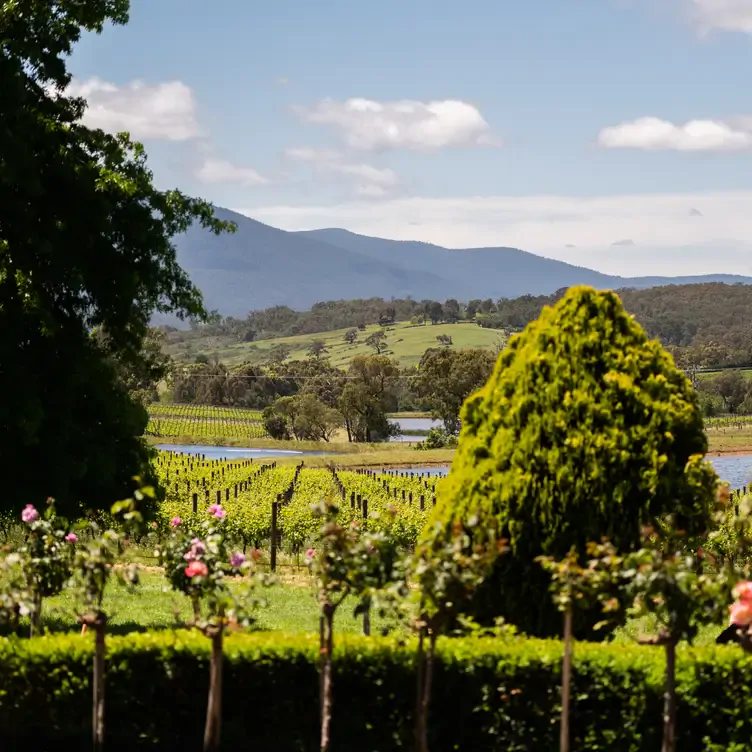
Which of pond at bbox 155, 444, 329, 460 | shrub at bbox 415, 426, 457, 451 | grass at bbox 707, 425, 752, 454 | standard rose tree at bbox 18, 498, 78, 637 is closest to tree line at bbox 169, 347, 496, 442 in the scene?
shrub at bbox 415, 426, 457, 451

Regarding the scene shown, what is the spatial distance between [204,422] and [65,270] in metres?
102

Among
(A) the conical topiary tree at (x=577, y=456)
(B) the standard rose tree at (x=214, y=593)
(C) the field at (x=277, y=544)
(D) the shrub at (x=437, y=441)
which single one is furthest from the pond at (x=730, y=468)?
(B) the standard rose tree at (x=214, y=593)

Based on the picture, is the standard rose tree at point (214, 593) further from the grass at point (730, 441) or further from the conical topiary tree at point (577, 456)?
the grass at point (730, 441)

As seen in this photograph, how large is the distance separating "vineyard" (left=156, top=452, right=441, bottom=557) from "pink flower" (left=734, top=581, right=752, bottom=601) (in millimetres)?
2290

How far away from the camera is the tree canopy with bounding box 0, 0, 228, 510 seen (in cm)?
1245

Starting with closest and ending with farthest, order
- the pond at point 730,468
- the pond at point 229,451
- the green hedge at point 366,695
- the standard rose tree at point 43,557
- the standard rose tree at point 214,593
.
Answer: the standard rose tree at point 214,593 → the green hedge at point 366,695 → the standard rose tree at point 43,557 → the pond at point 730,468 → the pond at point 229,451

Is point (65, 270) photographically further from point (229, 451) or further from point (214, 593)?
point (229, 451)

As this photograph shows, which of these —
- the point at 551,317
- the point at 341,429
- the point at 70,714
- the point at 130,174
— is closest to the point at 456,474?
the point at 551,317

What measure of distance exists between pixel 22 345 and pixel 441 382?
251 feet

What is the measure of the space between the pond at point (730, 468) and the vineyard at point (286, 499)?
34.5 feet

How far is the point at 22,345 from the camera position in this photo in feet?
42.8

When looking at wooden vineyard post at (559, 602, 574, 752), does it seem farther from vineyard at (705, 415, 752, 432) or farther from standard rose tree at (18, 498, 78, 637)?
vineyard at (705, 415, 752, 432)

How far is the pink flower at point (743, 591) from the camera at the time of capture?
6.06 m

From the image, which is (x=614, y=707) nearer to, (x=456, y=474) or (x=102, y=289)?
(x=456, y=474)
